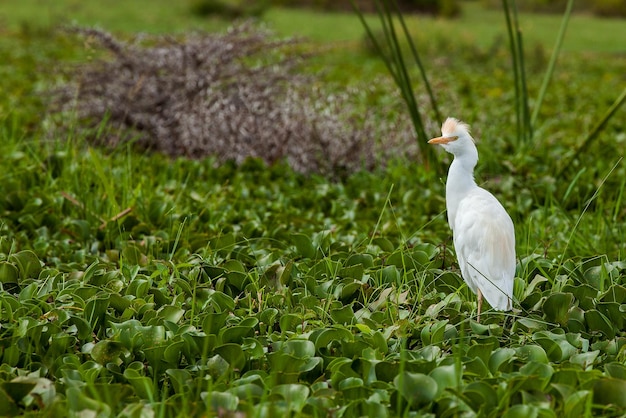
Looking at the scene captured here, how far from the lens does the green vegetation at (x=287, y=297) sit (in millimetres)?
2096

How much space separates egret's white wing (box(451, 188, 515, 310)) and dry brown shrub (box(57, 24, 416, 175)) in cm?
243

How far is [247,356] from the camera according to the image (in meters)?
2.37

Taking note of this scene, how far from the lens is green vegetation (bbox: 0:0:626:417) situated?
6.88 ft

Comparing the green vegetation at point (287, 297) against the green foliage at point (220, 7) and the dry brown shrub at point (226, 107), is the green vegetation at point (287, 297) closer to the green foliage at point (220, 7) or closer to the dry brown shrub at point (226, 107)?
the dry brown shrub at point (226, 107)

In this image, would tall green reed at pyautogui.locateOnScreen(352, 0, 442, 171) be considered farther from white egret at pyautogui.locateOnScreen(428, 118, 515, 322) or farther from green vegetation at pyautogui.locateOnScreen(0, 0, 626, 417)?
white egret at pyautogui.locateOnScreen(428, 118, 515, 322)

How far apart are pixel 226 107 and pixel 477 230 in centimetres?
299

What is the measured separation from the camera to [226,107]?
17.6 feet

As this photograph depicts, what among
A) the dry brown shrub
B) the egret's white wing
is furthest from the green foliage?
the egret's white wing

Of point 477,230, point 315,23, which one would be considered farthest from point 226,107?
point 315,23

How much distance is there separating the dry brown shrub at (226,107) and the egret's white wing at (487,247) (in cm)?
243

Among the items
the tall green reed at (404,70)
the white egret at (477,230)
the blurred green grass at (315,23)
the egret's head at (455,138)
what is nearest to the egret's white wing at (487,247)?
the white egret at (477,230)

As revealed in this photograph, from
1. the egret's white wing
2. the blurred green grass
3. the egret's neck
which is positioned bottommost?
the blurred green grass

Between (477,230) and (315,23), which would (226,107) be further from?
(315,23)

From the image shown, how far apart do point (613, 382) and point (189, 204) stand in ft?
8.23
